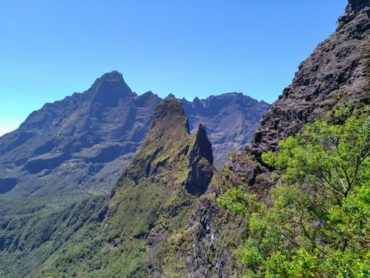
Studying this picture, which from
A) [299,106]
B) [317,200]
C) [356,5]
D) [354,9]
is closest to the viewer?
[317,200]

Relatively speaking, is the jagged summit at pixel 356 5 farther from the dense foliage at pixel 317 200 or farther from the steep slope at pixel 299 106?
the dense foliage at pixel 317 200

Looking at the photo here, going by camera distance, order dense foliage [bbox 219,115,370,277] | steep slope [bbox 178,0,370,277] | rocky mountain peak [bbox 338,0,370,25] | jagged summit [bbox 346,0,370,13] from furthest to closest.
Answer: jagged summit [bbox 346,0,370,13] → rocky mountain peak [bbox 338,0,370,25] → steep slope [bbox 178,0,370,277] → dense foliage [bbox 219,115,370,277]

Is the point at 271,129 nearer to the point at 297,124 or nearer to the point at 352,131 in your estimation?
the point at 297,124

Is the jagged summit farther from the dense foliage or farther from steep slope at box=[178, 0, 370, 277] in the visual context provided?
the dense foliage

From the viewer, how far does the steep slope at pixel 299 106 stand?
95875 mm

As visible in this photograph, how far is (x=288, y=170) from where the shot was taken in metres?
34.6

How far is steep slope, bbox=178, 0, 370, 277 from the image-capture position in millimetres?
95875

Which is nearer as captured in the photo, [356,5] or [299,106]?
[299,106]

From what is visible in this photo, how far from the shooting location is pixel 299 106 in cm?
10462

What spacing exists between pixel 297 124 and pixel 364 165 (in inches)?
2842

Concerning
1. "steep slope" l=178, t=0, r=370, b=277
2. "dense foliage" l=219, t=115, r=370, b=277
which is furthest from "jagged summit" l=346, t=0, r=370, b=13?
"dense foliage" l=219, t=115, r=370, b=277

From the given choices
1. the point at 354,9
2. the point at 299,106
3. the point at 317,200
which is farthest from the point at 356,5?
the point at 317,200

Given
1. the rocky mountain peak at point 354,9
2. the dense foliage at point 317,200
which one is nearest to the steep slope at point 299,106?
the rocky mountain peak at point 354,9

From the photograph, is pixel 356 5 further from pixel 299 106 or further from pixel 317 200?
pixel 317 200
